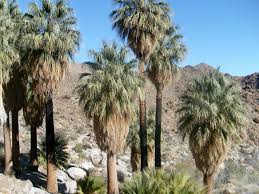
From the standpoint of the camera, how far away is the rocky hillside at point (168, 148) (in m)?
40.1

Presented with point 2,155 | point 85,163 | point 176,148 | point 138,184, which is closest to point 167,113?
point 176,148

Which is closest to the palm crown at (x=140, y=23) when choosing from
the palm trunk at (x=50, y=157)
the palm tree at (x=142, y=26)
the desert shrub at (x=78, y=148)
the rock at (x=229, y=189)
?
the palm tree at (x=142, y=26)

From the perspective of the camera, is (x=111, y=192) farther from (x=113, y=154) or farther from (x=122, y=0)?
(x=122, y=0)

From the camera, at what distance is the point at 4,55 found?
2202cm

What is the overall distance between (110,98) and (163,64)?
898cm

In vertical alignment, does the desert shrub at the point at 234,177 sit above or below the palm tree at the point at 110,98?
below

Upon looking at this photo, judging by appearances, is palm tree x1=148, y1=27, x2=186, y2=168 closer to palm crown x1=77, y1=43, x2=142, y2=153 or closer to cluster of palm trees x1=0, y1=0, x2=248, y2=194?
cluster of palm trees x1=0, y1=0, x2=248, y2=194

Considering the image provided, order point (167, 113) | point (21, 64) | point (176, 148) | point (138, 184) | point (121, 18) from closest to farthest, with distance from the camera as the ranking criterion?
point (138, 184), point (21, 64), point (121, 18), point (176, 148), point (167, 113)

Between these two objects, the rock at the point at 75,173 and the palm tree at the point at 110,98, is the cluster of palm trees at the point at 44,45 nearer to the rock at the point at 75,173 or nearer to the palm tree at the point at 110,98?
the palm tree at the point at 110,98

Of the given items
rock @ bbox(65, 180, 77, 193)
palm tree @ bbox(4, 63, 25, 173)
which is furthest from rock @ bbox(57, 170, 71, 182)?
palm tree @ bbox(4, 63, 25, 173)

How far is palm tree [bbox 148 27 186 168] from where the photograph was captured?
30.8 metres

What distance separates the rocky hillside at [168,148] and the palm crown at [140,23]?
10.5ft

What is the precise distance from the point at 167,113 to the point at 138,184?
6422 centimetres

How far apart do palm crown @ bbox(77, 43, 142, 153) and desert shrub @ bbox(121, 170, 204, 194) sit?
24.7 ft
